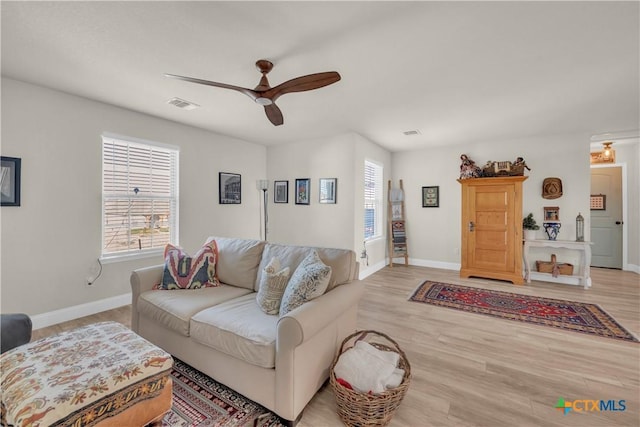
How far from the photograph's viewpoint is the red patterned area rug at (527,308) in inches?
114

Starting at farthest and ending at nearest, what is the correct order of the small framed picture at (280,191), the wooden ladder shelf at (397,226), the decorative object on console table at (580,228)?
the wooden ladder shelf at (397,226) → the small framed picture at (280,191) → the decorative object on console table at (580,228)

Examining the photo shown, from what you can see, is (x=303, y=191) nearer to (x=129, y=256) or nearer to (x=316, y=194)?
(x=316, y=194)

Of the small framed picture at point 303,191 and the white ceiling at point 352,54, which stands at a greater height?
the white ceiling at point 352,54

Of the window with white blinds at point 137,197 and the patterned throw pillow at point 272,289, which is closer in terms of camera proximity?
the patterned throw pillow at point 272,289

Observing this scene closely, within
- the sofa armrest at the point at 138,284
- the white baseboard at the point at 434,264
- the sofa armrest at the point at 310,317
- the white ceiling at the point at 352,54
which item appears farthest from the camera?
the white baseboard at the point at 434,264

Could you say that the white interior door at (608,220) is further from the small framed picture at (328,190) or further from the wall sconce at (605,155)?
the small framed picture at (328,190)

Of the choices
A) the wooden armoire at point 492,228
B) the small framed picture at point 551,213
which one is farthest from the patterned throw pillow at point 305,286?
the small framed picture at point 551,213

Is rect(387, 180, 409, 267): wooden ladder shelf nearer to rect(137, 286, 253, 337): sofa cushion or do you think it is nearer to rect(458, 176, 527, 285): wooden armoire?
rect(458, 176, 527, 285): wooden armoire

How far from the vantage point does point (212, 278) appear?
103 inches

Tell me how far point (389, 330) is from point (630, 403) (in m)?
1.68

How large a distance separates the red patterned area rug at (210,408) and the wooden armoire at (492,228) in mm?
4350

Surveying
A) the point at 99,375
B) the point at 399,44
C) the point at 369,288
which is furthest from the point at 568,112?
the point at 99,375

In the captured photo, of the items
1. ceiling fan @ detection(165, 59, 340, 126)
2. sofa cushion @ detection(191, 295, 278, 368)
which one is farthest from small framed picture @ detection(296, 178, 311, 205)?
sofa cushion @ detection(191, 295, 278, 368)

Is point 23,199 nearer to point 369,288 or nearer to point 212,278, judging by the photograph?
point 212,278
